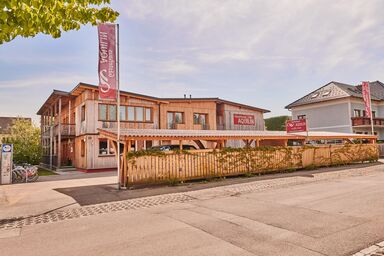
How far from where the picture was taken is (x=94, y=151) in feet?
68.8

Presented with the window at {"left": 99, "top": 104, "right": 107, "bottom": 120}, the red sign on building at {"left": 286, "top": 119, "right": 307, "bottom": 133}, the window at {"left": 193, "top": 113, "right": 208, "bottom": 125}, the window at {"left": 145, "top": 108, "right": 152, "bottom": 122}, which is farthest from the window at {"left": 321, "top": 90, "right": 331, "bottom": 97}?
the window at {"left": 99, "top": 104, "right": 107, "bottom": 120}

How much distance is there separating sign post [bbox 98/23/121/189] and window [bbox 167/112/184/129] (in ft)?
45.2

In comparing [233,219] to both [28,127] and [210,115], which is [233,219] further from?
[28,127]

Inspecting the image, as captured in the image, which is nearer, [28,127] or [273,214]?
[273,214]

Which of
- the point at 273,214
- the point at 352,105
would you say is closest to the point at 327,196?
the point at 273,214

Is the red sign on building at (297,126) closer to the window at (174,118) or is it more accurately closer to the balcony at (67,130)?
the window at (174,118)

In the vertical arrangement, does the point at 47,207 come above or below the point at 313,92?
below

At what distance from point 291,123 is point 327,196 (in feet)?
35.6

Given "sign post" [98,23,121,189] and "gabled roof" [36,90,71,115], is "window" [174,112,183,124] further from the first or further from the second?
"sign post" [98,23,121,189]

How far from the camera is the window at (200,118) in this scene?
27544 mm

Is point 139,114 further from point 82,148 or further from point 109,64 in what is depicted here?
point 109,64

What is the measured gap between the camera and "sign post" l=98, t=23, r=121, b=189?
38.9ft

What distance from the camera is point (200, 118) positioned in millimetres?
27938

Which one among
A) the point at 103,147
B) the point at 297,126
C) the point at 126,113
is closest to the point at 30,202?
the point at 103,147
